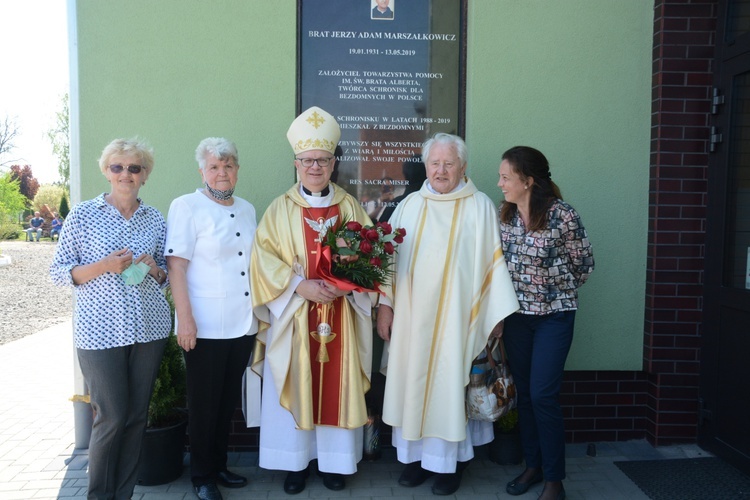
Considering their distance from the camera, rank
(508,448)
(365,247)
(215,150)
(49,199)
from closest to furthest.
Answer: (365,247) → (215,150) → (508,448) → (49,199)

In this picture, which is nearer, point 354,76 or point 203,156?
point 203,156

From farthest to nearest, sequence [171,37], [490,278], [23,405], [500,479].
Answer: [23,405]
[171,37]
[500,479]
[490,278]

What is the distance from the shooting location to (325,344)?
3.70m

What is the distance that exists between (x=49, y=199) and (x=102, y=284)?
147 feet

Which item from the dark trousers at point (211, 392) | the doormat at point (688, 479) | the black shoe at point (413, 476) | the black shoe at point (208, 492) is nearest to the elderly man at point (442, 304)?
the black shoe at point (413, 476)

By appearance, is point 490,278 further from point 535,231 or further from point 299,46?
point 299,46

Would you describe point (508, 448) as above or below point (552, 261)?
below

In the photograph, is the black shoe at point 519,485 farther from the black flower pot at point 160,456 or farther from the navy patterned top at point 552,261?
the black flower pot at point 160,456

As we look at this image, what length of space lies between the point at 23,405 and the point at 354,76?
13.8 ft

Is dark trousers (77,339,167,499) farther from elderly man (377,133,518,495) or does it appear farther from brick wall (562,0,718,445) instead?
brick wall (562,0,718,445)

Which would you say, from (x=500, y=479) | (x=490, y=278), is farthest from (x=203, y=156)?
(x=500, y=479)

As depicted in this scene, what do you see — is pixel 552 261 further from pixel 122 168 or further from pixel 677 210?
pixel 122 168

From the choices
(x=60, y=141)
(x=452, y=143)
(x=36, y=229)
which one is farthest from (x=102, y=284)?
(x=60, y=141)

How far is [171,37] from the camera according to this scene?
426 cm
